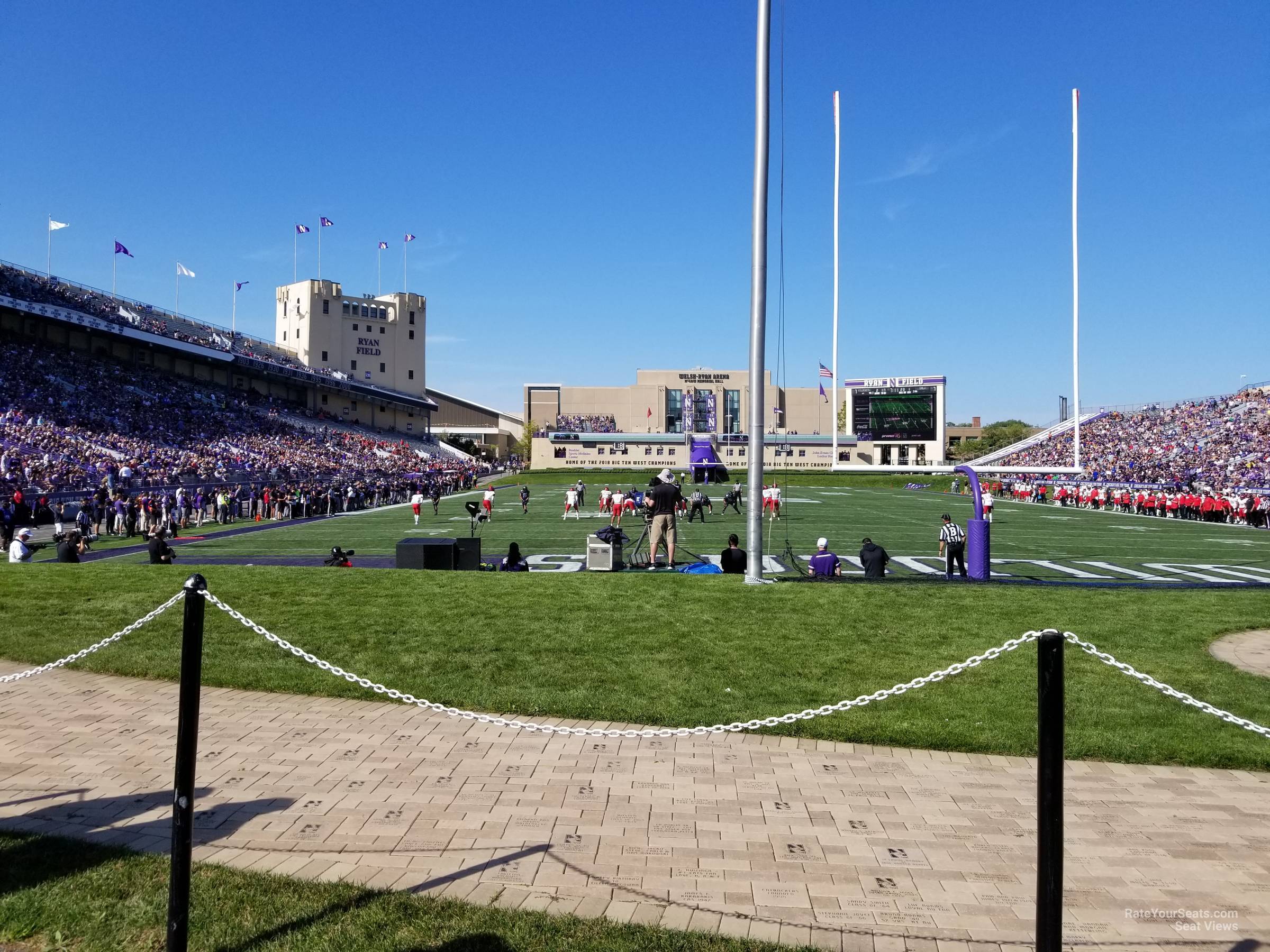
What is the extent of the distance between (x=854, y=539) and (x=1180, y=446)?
4846cm

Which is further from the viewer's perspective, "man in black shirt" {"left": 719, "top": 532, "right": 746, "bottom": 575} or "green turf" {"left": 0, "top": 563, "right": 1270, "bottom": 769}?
"man in black shirt" {"left": 719, "top": 532, "right": 746, "bottom": 575}

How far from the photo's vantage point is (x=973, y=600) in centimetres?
1117

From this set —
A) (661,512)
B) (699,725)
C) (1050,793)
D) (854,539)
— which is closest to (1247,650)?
(699,725)

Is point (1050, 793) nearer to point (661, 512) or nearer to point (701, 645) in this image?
point (701, 645)

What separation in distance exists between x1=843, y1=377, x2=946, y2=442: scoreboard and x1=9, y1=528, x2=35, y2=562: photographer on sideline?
9803 centimetres

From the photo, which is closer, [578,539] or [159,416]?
[578,539]

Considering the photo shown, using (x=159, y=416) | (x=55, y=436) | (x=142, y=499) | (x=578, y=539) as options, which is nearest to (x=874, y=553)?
(x=578, y=539)

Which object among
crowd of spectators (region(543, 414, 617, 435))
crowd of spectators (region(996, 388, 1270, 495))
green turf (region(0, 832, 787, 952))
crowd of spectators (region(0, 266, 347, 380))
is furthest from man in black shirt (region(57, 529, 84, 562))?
crowd of spectators (region(543, 414, 617, 435))

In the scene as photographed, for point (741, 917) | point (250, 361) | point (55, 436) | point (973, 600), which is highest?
point (250, 361)

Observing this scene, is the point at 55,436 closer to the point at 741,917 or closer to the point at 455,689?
the point at 455,689

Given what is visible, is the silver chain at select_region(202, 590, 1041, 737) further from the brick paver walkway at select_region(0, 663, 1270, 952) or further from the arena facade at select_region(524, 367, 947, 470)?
the arena facade at select_region(524, 367, 947, 470)

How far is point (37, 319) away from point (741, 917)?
64.9 meters

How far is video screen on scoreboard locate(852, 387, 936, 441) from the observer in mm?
106625

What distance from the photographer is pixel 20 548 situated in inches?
649
